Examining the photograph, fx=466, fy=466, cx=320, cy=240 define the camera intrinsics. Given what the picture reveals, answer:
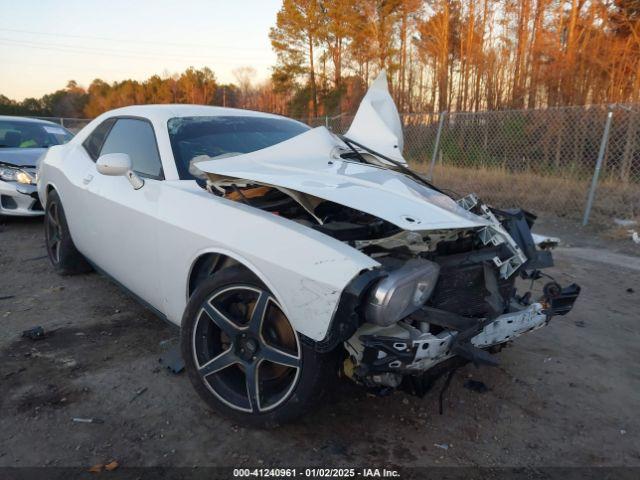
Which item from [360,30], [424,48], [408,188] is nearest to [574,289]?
[408,188]

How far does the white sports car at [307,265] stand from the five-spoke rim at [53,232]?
5.21ft

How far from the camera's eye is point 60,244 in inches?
173

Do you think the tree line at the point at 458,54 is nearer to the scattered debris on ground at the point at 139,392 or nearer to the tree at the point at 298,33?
the tree at the point at 298,33

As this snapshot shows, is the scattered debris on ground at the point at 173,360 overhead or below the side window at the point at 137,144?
below

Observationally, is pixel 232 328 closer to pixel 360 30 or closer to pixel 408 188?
pixel 408 188

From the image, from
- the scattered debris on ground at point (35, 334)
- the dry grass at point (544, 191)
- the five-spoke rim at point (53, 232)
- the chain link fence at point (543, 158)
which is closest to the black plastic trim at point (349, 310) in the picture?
the scattered debris on ground at point (35, 334)

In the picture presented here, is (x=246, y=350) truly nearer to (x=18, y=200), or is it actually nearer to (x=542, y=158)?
(x=18, y=200)

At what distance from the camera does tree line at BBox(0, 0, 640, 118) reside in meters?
11.1

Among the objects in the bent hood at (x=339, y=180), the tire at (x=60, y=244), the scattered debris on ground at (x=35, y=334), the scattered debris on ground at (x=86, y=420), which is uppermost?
the bent hood at (x=339, y=180)

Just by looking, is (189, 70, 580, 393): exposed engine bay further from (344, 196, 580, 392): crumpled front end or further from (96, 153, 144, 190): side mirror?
(96, 153, 144, 190): side mirror

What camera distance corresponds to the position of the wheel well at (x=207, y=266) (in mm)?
2400

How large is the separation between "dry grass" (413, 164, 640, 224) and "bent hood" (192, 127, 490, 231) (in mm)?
5962

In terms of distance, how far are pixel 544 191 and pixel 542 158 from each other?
122cm

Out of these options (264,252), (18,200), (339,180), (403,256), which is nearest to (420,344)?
(403,256)
